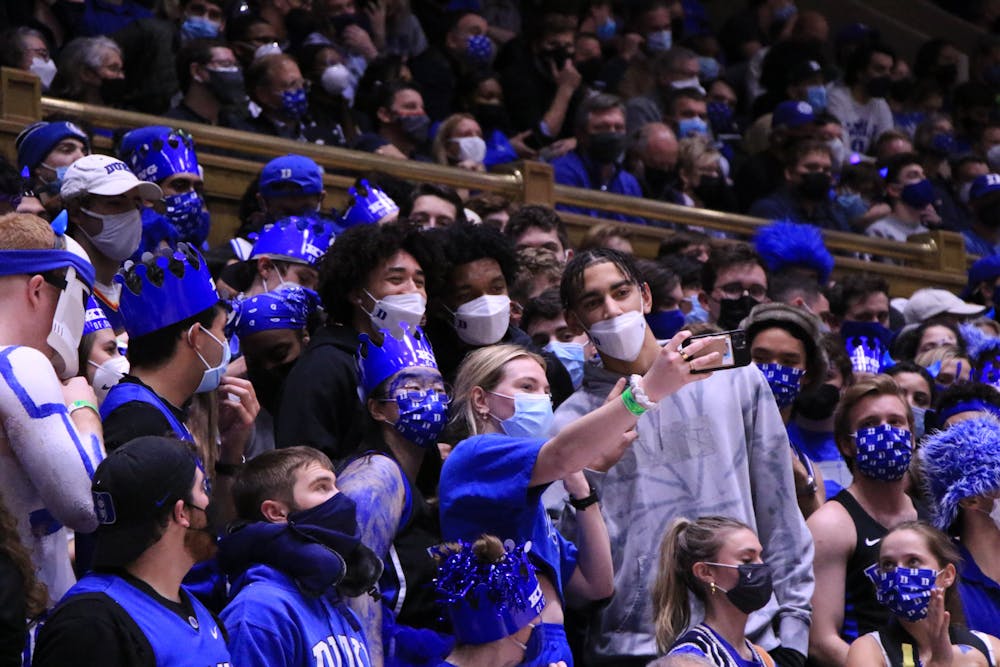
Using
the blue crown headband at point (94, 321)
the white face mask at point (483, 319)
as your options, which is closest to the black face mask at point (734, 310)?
the white face mask at point (483, 319)

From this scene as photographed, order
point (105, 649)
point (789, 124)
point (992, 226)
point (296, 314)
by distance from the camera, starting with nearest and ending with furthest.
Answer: point (105, 649) → point (296, 314) → point (789, 124) → point (992, 226)

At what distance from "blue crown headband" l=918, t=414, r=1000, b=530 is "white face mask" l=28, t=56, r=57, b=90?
452 cm

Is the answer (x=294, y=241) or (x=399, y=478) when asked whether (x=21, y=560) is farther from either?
(x=294, y=241)

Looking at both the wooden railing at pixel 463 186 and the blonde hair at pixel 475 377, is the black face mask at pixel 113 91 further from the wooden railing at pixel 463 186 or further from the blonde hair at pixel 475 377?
the blonde hair at pixel 475 377

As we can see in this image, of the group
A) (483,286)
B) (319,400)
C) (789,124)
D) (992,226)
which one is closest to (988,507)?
(483,286)

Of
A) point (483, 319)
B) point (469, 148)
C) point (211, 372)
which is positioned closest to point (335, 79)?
point (469, 148)

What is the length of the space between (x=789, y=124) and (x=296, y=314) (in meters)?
6.04

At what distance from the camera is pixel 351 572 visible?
405 cm

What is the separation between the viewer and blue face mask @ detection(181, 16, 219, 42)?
8.80 meters

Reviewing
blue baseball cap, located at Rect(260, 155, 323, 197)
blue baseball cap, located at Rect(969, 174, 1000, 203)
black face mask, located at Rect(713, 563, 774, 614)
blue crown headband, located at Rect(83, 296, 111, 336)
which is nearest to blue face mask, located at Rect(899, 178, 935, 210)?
blue baseball cap, located at Rect(969, 174, 1000, 203)

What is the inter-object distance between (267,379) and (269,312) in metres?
0.23

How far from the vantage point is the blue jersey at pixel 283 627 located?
3.86 meters

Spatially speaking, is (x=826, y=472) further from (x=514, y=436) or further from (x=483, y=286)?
(x=514, y=436)

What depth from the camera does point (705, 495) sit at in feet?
16.5
